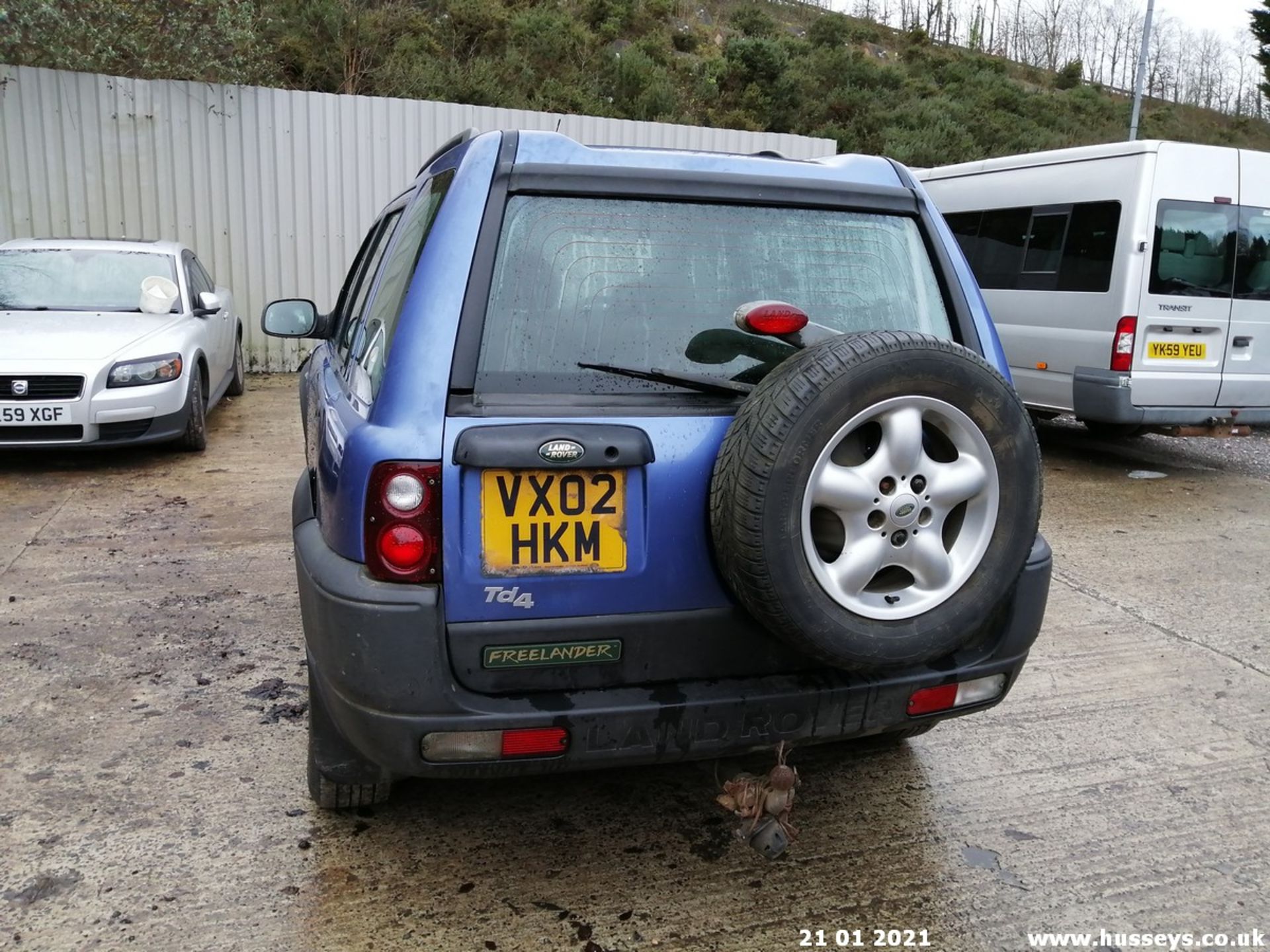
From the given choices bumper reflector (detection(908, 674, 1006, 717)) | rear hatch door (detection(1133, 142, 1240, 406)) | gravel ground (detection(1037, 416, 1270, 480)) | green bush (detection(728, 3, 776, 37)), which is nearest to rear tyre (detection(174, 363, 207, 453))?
bumper reflector (detection(908, 674, 1006, 717))

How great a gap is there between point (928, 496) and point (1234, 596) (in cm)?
371

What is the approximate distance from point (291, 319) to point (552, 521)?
8.07 ft

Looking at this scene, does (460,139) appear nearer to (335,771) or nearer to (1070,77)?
(335,771)

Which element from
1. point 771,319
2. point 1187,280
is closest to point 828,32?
point 1187,280

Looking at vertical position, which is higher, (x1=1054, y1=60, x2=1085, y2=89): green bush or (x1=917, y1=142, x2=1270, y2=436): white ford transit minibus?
(x1=1054, y1=60, x2=1085, y2=89): green bush

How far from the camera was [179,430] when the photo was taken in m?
6.86

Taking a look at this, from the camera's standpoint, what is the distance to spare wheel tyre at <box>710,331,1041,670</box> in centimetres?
210

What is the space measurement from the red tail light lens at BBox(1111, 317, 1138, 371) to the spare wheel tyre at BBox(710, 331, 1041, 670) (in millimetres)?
5632

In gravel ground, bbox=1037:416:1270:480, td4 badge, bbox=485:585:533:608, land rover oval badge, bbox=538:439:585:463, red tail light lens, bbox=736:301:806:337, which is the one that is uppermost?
red tail light lens, bbox=736:301:806:337

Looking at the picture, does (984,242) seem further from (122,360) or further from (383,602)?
(383,602)

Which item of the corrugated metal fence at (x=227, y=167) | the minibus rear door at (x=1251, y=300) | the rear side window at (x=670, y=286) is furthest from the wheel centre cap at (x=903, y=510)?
the corrugated metal fence at (x=227, y=167)

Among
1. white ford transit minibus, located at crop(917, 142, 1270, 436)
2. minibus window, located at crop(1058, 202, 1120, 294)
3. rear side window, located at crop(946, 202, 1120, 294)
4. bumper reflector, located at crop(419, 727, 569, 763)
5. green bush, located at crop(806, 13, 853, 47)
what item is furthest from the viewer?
green bush, located at crop(806, 13, 853, 47)

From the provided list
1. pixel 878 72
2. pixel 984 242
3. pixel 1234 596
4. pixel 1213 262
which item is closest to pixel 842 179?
pixel 1234 596

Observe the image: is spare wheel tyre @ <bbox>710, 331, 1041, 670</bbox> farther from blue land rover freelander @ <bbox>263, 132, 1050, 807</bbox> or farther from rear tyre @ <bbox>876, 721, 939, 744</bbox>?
rear tyre @ <bbox>876, 721, 939, 744</bbox>
